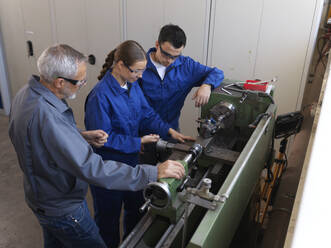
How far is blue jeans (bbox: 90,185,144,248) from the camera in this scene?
167cm

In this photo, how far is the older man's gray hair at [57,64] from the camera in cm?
115

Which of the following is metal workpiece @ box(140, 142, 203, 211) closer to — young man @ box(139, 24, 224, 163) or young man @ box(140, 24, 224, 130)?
young man @ box(139, 24, 224, 163)

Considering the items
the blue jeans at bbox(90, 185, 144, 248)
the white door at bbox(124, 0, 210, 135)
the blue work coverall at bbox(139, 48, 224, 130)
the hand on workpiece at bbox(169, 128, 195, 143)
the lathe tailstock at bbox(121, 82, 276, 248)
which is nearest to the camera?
the lathe tailstock at bbox(121, 82, 276, 248)

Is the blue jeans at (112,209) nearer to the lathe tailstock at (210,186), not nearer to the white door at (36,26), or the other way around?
the lathe tailstock at (210,186)

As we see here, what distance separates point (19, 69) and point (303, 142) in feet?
10.5

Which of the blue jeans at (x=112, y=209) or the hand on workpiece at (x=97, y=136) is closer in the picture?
the hand on workpiece at (x=97, y=136)

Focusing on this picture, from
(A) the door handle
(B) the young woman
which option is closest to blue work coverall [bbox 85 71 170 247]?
(B) the young woman

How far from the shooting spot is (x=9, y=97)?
13.2ft

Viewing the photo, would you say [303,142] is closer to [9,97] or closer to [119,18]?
[119,18]

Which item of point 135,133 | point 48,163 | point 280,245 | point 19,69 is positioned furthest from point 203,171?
point 19,69

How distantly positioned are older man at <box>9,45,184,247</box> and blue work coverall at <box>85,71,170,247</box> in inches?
10.7

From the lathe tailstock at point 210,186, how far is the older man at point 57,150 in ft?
0.40

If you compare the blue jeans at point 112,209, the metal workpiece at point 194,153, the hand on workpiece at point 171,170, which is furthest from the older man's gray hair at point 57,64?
the blue jeans at point 112,209

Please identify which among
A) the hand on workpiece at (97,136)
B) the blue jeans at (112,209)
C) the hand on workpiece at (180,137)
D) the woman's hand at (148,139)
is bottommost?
the blue jeans at (112,209)
